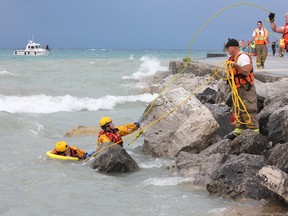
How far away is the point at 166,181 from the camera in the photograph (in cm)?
773

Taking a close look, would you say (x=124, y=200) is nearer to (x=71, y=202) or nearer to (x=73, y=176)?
(x=71, y=202)

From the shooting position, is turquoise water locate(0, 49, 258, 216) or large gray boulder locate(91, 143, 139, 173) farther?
large gray boulder locate(91, 143, 139, 173)

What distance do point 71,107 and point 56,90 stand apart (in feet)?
19.6

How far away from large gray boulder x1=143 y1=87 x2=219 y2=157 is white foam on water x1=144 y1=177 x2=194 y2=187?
138 cm

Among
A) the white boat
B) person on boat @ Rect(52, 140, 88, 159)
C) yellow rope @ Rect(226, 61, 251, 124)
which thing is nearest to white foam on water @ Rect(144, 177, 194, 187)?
yellow rope @ Rect(226, 61, 251, 124)

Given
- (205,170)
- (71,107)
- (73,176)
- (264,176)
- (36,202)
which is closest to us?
(264,176)

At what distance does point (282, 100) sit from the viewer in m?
8.70

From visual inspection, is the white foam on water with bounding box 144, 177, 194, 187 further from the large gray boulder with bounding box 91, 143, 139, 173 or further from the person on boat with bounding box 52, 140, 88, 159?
the person on boat with bounding box 52, 140, 88, 159

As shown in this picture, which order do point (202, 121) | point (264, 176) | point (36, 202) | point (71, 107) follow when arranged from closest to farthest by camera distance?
point (264, 176) → point (36, 202) → point (202, 121) → point (71, 107)

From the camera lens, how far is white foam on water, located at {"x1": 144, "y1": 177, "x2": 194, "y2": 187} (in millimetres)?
7590

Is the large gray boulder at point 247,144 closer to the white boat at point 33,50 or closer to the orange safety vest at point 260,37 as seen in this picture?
the orange safety vest at point 260,37

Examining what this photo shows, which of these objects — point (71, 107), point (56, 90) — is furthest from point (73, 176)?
point (56, 90)

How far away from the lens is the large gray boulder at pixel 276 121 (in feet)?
25.3

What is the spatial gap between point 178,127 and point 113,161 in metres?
1.75
